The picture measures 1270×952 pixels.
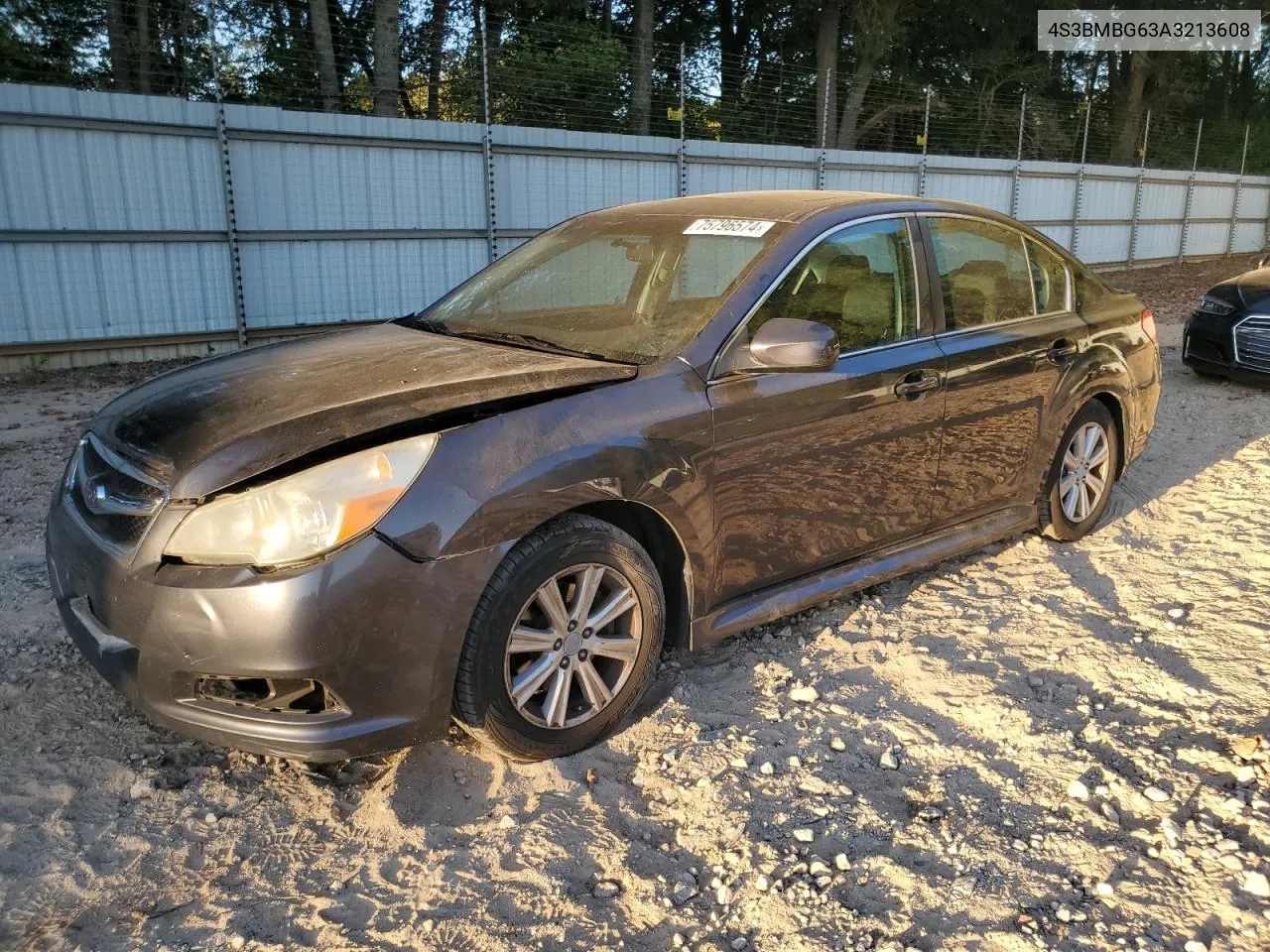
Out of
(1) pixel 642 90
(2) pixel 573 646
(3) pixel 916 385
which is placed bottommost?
(2) pixel 573 646

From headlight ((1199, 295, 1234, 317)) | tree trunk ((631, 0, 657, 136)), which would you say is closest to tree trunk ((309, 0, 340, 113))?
tree trunk ((631, 0, 657, 136))

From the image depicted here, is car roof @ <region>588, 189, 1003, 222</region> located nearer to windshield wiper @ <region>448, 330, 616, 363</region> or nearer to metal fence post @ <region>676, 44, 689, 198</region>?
windshield wiper @ <region>448, 330, 616, 363</region>

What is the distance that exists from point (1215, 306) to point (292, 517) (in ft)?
29.4

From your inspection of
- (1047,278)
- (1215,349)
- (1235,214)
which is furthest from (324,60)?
(1235,214)

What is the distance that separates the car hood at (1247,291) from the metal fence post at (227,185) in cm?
932

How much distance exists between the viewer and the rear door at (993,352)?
4105 mm

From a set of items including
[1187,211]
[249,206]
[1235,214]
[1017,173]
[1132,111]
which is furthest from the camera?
[1132,111]

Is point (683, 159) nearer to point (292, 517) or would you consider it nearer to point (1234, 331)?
point (1234, 331)

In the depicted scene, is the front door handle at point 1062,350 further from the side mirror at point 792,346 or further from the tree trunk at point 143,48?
the tree trunk at point 143,48

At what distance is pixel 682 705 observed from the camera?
11.2 feet

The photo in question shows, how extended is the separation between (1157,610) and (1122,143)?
23911 mm

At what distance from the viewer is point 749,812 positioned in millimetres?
2830

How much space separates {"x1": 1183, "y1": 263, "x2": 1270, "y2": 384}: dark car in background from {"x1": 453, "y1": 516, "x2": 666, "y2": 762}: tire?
762 cm

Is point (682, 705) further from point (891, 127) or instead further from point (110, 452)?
point (891, 127)
